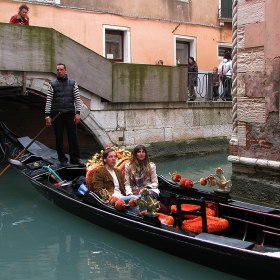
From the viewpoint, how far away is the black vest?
5.78 m

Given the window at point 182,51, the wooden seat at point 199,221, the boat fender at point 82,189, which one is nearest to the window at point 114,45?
the window at point 182,51

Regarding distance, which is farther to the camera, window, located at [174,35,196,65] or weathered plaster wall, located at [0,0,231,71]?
window, located at [174,35,196,65]

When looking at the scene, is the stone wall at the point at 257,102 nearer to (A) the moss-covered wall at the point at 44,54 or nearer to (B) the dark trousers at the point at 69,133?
(B) the dark trousers at the point at 69,133

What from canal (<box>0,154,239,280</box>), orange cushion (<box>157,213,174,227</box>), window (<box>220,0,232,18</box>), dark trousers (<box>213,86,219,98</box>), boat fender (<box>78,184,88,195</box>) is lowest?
canal (<box>0,154,239,280</box>)

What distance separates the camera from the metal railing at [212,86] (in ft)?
31.9

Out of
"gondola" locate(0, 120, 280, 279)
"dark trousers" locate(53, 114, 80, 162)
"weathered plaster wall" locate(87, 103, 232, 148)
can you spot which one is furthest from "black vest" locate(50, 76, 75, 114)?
"weathered plaster wall" locate(87, 103, 232, 148)

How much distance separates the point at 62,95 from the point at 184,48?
6.02 meters

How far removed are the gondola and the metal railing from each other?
504 cm

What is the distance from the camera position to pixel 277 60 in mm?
4988

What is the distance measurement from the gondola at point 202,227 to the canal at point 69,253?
0.33 ft

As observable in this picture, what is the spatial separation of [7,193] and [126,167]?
244cm

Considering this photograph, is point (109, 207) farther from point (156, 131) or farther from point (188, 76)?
point (188, 76)

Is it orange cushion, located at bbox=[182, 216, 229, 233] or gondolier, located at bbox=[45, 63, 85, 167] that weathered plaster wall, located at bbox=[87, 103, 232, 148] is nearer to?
gondolier, located at bbox=[45, 63, 85, 167]

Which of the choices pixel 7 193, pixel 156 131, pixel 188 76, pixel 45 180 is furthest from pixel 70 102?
pixel 188 76
